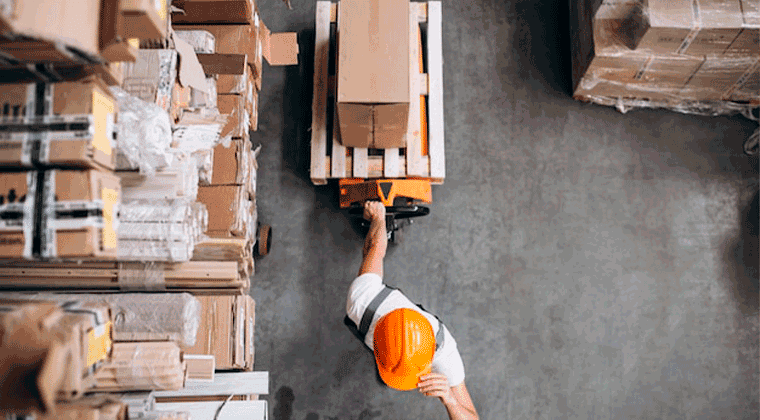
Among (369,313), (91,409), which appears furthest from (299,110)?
(91,409)

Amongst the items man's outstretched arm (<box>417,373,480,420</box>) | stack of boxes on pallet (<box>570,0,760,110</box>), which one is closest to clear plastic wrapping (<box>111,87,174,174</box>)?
man's outstretched arm (<box>417,373,480,420</box>)

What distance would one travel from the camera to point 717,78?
3.85 metres

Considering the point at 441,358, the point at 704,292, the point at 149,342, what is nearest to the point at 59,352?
the point at 149,342

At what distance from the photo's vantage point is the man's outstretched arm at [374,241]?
326 centimetres

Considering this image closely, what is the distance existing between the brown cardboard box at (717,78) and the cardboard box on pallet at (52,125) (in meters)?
3.97

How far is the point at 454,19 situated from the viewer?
14.2 feet

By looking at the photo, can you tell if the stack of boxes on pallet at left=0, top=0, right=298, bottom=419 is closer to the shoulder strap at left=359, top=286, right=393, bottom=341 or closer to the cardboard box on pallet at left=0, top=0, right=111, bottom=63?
the cardboard box on pallet at left=0, top=0, right=111, bottom=63

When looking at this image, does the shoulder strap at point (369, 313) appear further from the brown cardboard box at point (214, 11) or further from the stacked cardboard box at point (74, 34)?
the brown cardboard box at point (214, 11)

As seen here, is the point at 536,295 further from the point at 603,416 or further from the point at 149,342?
the point at 149,342

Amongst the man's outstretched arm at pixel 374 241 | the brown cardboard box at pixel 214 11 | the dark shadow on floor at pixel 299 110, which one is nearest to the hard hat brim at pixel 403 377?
the man's outstretched arm at pixel 374 241

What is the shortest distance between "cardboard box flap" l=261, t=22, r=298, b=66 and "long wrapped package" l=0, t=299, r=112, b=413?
226 centimetres

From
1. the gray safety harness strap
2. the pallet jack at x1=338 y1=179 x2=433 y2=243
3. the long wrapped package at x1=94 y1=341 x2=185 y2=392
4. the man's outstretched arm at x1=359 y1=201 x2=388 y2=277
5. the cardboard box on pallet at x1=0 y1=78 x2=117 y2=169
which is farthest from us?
the pallet jack at x1=338 y1=179 x2=433 y2=243

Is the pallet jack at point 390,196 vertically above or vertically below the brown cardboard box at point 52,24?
below

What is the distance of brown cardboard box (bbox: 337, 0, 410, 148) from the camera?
3039 mm
